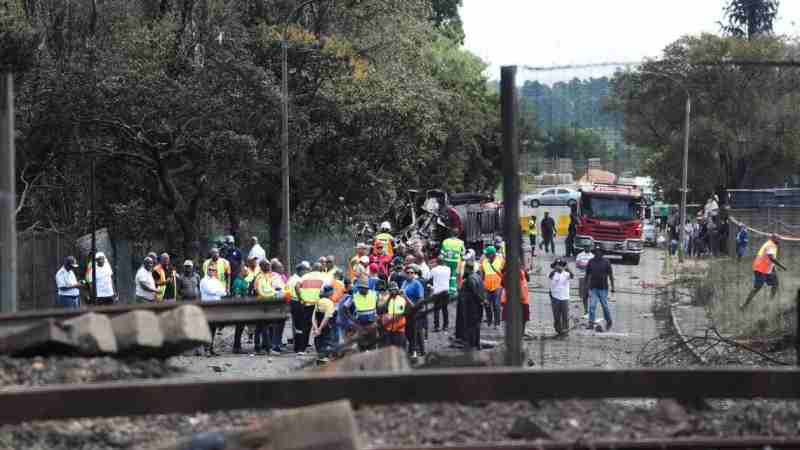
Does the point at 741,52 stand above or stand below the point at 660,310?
above

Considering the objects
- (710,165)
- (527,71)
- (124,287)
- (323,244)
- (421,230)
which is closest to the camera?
(527,71)

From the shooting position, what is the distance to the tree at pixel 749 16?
8094 centimetres

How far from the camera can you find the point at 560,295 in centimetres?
2280

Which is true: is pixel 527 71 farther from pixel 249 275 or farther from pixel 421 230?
pixel 421 230

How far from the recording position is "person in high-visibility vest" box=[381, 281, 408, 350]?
630 inches

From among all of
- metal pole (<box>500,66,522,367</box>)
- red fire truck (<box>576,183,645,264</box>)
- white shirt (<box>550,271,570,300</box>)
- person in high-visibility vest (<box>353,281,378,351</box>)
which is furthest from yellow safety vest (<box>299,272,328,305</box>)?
red fire truck (<box>576,183,645,264</box>)

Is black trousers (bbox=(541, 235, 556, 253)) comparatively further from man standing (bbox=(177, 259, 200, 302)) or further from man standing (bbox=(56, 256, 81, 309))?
man standing (bbox=(56, 256, 81, 309))

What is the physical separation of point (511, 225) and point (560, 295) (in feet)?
43.8

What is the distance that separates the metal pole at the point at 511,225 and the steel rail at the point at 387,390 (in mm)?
1747

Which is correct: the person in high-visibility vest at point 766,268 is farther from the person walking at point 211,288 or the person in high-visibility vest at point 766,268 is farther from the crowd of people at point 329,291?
the person walking at point 211,288

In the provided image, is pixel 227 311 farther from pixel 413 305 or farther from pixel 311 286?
pixel 311 286

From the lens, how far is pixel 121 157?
33.3 m

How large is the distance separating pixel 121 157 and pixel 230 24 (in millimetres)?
5243

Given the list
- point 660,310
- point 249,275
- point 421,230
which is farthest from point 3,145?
point 421,230
